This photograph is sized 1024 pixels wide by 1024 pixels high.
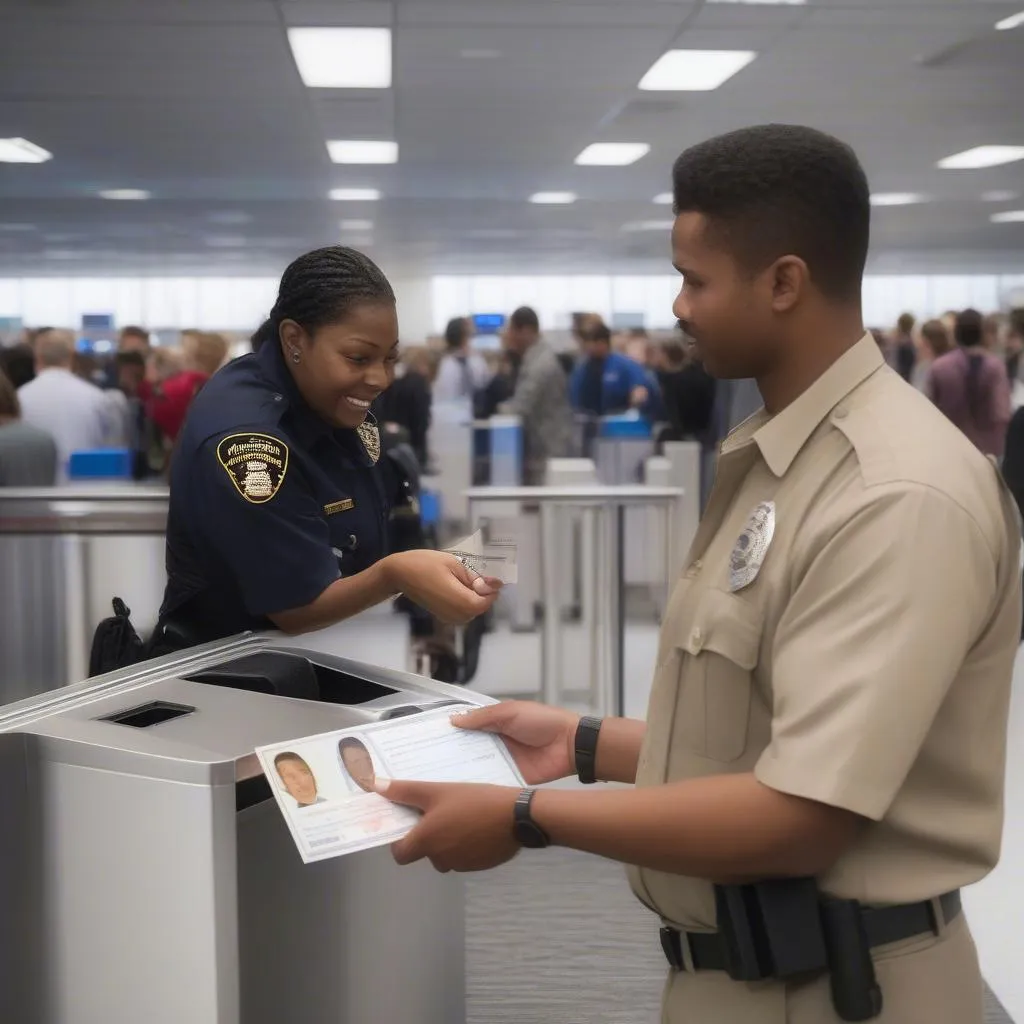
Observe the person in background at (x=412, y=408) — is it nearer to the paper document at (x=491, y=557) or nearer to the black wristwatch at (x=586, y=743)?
the paper document at (x=491, y=557)

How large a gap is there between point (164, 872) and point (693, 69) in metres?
5.18

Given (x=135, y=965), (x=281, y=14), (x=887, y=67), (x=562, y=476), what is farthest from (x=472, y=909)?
(x=887, y=67)

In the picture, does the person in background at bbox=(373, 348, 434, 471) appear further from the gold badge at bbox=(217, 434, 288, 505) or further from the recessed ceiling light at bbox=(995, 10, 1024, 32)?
the gold badge at bbox=(217, 434, 288, 505)

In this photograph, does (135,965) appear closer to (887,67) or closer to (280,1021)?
(280,1021)

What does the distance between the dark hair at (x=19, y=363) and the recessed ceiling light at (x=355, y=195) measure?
7.72 ft

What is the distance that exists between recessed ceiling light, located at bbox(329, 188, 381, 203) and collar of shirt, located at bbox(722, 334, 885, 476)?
21.9 feet

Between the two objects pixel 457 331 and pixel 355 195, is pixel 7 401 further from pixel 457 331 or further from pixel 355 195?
pixel 457 331

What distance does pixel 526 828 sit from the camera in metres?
1.02

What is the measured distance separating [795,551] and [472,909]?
2.29 metres

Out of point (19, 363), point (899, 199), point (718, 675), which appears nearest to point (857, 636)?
point (718, 675)

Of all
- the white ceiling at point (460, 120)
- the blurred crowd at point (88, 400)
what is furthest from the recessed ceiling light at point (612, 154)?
the blurred crowd at point (88, 400)

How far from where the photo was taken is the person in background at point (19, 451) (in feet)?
14.1

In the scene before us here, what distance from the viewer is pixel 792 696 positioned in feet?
2.95

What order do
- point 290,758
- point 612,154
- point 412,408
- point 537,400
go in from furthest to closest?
point 612,154 < point 412,408 < point 537,400 < point 290,758
